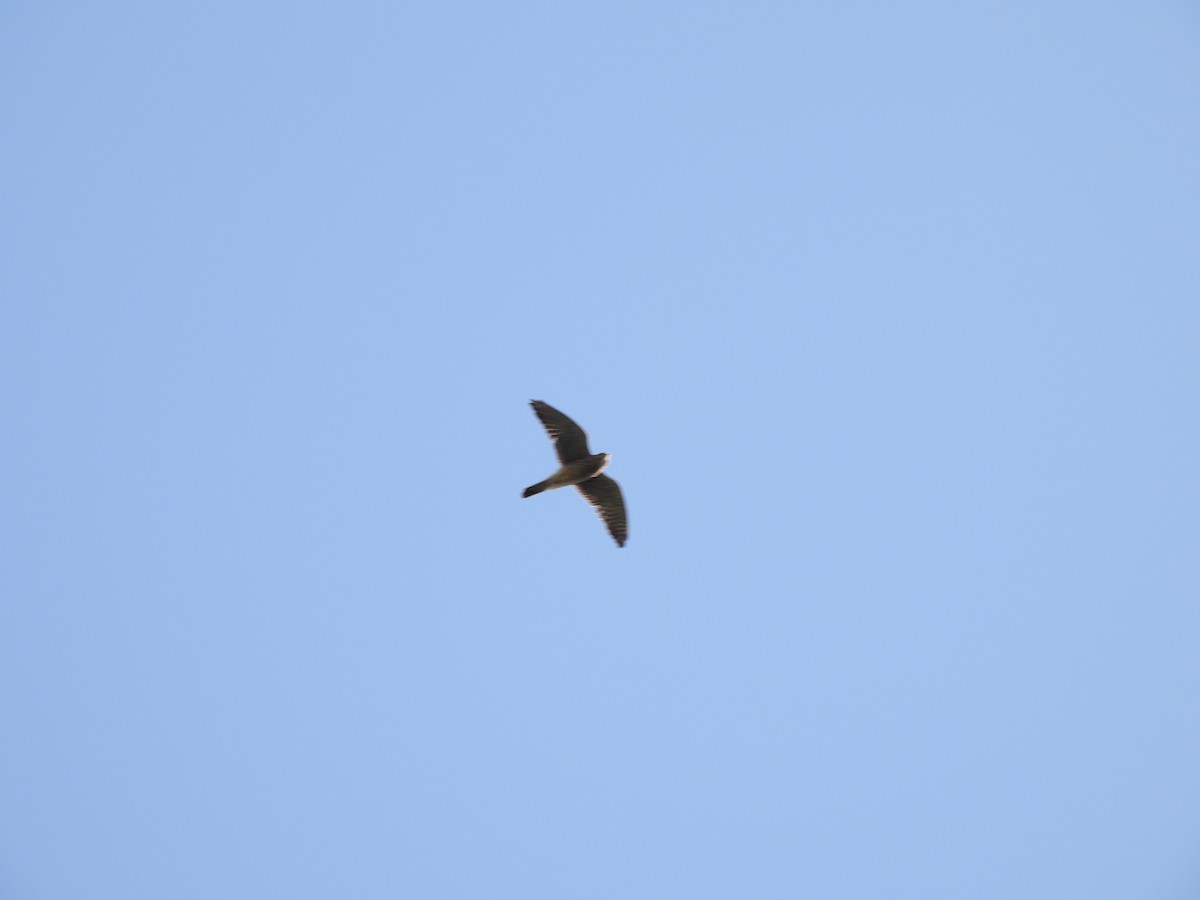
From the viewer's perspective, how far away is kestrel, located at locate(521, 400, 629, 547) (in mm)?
16625

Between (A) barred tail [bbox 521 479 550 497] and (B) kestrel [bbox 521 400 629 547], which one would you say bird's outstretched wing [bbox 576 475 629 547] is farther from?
(A) barred tail [bbox 521 479 550 497]

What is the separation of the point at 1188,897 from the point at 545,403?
50452mm

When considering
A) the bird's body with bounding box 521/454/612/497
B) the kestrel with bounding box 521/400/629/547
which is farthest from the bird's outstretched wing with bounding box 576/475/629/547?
the bird's body with bounding box 521/454/612/497

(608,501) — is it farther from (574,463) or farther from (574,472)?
(574,463)

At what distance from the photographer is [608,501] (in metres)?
17.5

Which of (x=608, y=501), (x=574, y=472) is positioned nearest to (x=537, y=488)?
(x=574, y=472)

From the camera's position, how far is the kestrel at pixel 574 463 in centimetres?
1662

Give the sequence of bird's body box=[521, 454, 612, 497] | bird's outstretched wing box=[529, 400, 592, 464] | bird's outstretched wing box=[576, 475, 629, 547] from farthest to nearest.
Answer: bird's outstretched wing box=[576, 475, 629, 547] < bird's body box=[521, 454, 612, 497] < bird's outstretched wing box=[529, 400, 592, 464]

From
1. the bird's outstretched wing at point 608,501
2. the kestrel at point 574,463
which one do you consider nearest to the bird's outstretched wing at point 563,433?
the kestrel at point 574,463

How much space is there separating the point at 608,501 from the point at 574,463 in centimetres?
111

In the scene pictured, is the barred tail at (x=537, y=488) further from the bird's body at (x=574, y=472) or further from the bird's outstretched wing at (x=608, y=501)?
the bird's outstretched wing at (x=608, y=501)

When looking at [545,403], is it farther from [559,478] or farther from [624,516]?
[624,516]

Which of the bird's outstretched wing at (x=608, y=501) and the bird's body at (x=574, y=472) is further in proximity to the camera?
the bird's outstretched wing at (x=608, y=501)

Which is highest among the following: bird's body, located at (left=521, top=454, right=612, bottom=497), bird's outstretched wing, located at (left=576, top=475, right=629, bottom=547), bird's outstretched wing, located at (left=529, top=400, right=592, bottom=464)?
bird's outstretched wing, located at (left=529, top=400, right=592, bottom=464)
